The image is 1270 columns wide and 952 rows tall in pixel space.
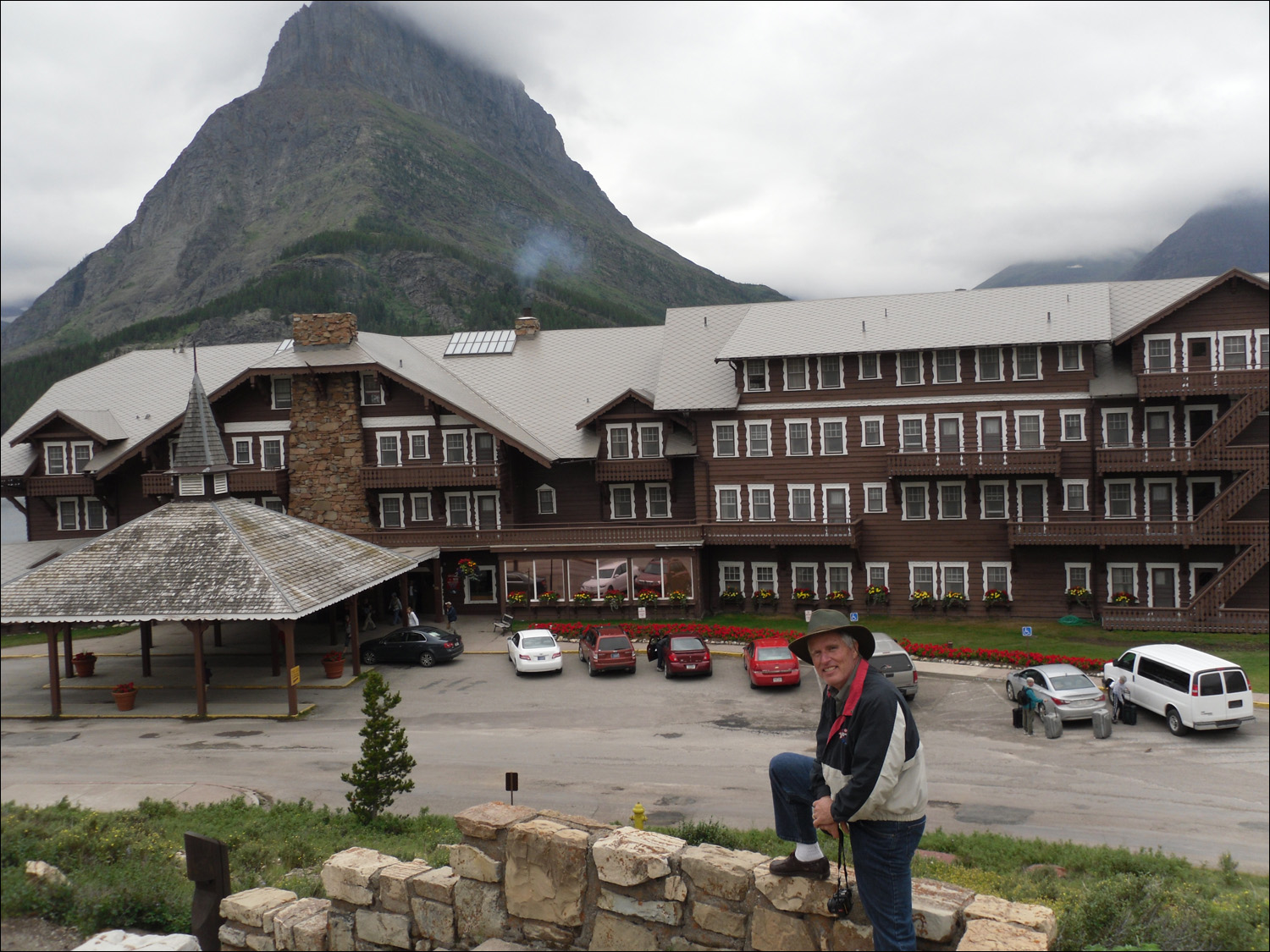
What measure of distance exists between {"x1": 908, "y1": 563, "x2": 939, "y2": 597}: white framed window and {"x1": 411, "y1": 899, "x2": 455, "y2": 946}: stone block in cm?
3394

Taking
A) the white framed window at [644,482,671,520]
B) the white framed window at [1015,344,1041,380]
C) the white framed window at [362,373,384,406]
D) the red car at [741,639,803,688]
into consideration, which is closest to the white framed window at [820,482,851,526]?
the white framed window at [644,482,671,520]

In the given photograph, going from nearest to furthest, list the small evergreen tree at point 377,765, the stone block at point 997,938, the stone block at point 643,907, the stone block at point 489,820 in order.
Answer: the stone block at point 997,938
the stone block at point 643,907
the stone block at point 489,820
the small evergreen tree at point 377,765

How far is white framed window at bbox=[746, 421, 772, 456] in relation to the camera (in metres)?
40.5

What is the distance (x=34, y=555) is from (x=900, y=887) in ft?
163

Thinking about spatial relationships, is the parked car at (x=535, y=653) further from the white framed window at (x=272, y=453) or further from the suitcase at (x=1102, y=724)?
the white framed window at (x=272, y=453)

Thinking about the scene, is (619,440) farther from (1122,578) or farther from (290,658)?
(1122,578)

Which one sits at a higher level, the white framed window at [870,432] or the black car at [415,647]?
the white framed window at [870,432]

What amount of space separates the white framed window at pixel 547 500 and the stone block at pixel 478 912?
35256 millimetres

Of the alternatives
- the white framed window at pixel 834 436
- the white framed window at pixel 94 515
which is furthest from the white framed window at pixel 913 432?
the white framed window at pixel 94 515

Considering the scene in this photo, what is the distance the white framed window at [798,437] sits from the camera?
132 feet

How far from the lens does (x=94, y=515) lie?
46812 millimetres

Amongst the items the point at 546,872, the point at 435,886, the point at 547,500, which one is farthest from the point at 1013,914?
the point at 547,500

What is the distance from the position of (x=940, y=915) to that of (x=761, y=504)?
34949mm

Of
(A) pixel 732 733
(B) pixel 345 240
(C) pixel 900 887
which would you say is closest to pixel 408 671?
(A) pixel 732 733
